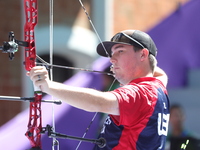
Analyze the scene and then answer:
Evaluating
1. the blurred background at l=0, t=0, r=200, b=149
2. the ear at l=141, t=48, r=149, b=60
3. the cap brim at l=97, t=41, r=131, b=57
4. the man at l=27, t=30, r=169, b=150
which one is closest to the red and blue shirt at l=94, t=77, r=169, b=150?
the man at l=27, t=30, r=169, b=150

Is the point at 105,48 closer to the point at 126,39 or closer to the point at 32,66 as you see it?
the point at 126,39

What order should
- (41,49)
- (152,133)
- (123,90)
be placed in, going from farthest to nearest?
(41,49) < (152,133) < (123,90)

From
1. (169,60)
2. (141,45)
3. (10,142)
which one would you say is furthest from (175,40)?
(141,45)

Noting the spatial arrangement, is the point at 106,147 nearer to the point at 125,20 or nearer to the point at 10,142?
the point at 10,142

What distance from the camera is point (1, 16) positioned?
645cm

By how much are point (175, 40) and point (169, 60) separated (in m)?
0.27

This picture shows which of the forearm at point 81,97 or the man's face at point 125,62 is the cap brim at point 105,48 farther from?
the forearm at point 81,97

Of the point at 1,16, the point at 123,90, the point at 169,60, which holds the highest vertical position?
the point at 1,16

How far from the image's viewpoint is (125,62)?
236 cm

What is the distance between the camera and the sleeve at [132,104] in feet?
6.88

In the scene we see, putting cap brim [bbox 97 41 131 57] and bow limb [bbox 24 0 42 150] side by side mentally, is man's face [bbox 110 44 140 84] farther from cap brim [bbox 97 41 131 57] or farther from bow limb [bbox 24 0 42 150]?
bow limb [bbox 24 0 42 150]

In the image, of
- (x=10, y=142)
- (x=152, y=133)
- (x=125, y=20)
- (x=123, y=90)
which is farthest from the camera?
(x=125, y=20)

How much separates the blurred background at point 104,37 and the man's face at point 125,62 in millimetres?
2518

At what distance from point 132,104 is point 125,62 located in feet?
1.00
